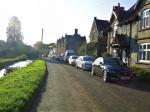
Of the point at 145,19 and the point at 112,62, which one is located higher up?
the point at 145,19

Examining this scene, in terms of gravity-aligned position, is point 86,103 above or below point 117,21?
below

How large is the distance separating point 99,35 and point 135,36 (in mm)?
28821

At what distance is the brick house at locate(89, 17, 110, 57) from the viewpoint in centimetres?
5600

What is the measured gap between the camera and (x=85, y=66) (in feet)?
111

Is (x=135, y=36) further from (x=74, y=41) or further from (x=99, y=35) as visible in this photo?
(x=74, y=41)

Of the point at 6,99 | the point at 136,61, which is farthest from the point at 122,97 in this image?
the point at 136,61

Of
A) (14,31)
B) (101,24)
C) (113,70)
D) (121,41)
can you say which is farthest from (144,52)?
(14,31)

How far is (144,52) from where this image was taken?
29109mm

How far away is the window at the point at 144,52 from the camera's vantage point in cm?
2812

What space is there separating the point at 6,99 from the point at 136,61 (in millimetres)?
A: 21834

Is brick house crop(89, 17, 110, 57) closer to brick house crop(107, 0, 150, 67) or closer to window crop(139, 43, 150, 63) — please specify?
brick house crop(107, 0, 150, 67)

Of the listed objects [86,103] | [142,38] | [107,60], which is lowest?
[86,103]

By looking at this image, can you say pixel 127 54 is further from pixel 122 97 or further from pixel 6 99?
pixel 6 99

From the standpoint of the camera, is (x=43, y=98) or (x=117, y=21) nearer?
(x=43, y=98)
